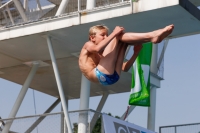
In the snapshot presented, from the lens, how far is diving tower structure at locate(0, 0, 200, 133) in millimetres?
19766

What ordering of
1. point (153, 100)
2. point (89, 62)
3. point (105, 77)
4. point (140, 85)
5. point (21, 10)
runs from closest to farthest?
point (105, 77)
point (89, 62)
point (21, 10)
point (140, 85)
point (153, 100)

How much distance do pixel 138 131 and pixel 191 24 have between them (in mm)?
4468

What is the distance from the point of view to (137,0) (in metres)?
19.5

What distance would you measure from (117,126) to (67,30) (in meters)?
3.81

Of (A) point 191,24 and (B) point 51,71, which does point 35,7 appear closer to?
(B) point 51,71

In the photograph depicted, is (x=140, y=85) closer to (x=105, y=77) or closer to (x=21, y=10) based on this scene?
(x=21, y=10)

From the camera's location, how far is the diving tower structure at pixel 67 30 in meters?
19.8

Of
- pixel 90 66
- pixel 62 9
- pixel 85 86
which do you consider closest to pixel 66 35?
pixel 62 9

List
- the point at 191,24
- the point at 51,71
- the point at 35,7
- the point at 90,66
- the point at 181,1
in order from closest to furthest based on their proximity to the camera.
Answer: the point at 90,66, the point at 181,1, the point at 191,24, the point at 35,7, the point at 51,71

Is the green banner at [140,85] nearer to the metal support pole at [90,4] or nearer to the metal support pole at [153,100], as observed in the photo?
the metal support pole at [153,100]

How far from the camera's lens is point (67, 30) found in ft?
70.2

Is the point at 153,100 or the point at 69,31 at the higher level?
the point at 69,31

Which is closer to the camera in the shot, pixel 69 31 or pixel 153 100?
pixel 69 31

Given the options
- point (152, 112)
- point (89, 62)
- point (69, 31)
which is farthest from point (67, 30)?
point (89, 62)
